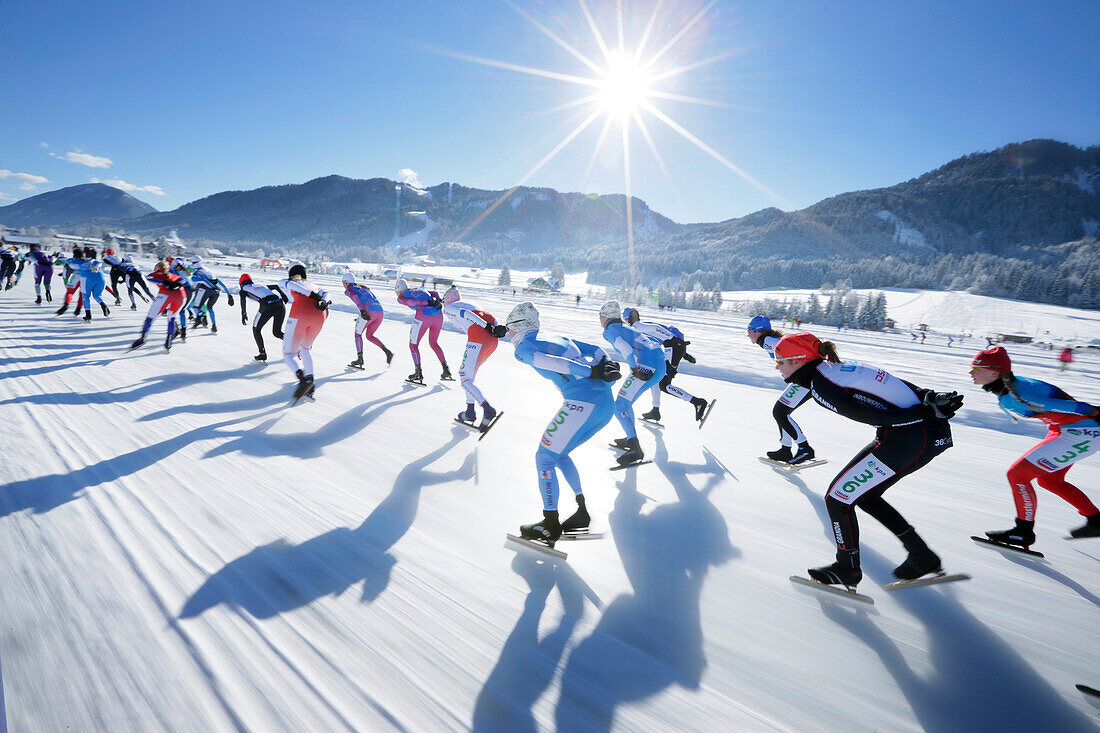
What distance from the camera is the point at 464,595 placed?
2857 millimetres

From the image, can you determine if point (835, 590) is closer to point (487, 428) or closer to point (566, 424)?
point (566, 424)

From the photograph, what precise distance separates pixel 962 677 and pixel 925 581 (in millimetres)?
835

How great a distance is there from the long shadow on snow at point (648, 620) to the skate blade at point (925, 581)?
1.04 meters

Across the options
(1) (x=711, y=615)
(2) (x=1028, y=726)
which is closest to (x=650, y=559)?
(1) (x=711, y=615)

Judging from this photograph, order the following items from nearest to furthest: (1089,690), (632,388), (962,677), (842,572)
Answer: (1089,690), (962,677), (842,572), (632,388)

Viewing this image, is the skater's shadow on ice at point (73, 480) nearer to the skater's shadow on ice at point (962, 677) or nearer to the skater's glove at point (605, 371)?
the skater's glove at point (605, 371)

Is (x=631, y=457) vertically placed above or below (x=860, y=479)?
below

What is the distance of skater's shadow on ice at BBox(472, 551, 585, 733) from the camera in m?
2.10

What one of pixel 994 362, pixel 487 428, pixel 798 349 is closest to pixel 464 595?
pixel 798 349

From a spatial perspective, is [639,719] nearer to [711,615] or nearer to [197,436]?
[711,615]

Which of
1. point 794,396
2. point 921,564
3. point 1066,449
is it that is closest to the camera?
point 921,564

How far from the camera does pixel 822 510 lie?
4363mm

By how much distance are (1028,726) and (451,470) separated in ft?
14.1

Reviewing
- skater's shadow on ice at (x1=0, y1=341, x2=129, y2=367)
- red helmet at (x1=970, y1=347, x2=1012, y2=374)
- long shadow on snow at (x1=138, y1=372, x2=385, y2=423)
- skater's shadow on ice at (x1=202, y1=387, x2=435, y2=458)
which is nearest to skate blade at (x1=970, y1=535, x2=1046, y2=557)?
red helmet at (x1=970, y1=347, x2=1012, y2=374)
